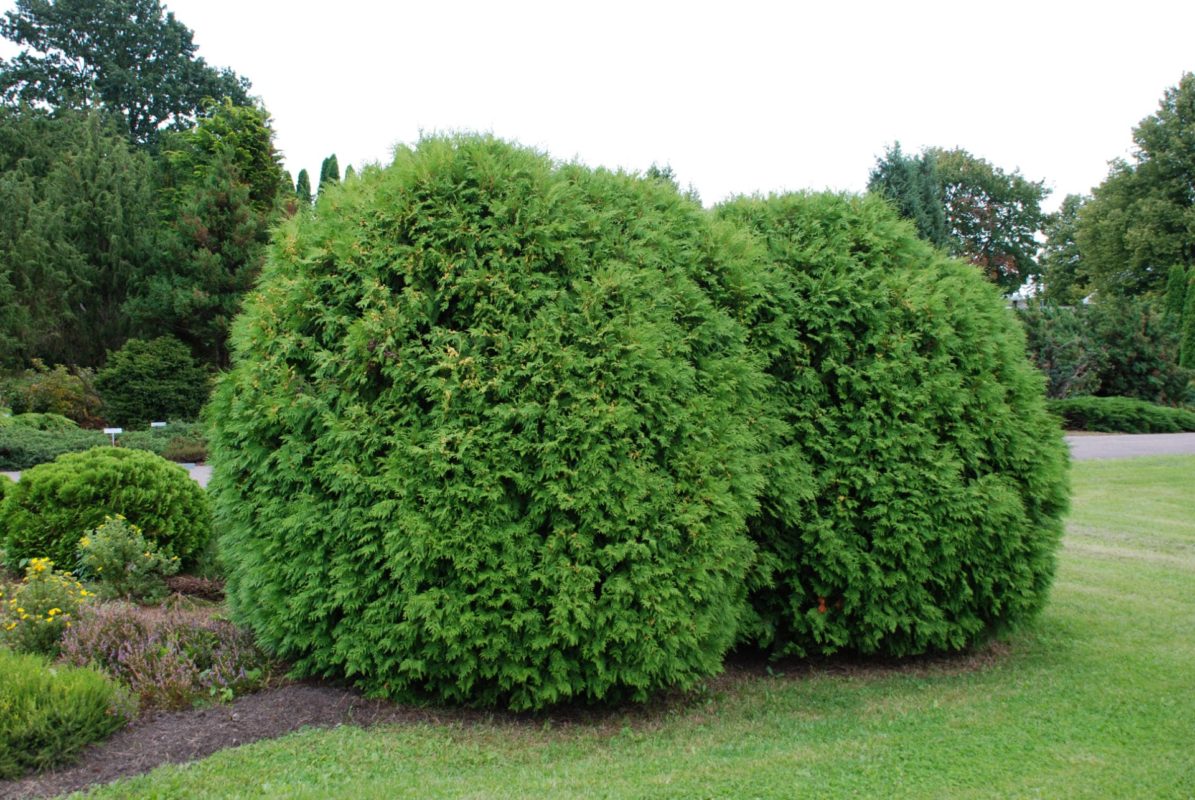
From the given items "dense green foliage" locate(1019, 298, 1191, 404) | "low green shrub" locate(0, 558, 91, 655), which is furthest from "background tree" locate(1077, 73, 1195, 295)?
"low green shrub" locate(0, 558, 91, 655)

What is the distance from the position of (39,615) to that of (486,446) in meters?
3.07

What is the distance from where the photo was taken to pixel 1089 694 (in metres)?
5.07

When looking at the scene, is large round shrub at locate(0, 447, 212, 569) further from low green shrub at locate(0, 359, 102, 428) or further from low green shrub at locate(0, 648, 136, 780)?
low green shrub at locate(0, 359, 102, 428)

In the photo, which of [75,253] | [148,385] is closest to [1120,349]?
[148,385]

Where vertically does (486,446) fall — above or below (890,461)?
above

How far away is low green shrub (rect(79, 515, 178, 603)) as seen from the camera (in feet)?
21.1

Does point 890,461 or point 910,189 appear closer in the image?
point 890,461

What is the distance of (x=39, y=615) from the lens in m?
5.09

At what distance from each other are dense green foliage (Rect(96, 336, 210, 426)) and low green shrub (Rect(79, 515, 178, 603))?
19.3 meters

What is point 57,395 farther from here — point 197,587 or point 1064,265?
point 1064,265

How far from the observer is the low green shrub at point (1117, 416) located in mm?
24781

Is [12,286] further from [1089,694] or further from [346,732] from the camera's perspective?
[1089,694]

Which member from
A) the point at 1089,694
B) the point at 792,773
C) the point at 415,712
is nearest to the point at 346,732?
the point at 415,712

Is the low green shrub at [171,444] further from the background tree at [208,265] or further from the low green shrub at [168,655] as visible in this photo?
the low green shrub at [168,655]
